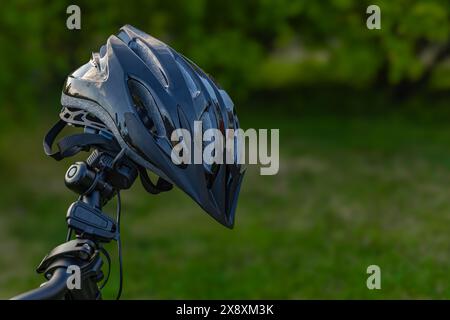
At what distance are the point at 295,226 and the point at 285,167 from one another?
270cm

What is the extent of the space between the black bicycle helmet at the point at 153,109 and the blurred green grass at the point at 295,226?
3438 millimetres

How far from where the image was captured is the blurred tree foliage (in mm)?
11547

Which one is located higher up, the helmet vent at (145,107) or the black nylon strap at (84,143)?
the helmet vent at (145,107)

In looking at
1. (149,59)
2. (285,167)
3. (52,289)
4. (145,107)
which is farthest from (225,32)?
(52,289)

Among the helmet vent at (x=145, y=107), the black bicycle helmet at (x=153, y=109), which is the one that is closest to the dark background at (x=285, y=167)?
the black bicycle helmet at (x=153, y=109)

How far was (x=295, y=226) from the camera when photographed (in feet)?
29.1

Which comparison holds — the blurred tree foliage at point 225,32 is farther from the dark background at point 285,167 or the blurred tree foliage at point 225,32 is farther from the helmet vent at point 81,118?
the helmet vent at point 81,118

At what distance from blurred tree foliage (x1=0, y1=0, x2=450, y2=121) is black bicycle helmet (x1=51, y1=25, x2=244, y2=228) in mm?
8693

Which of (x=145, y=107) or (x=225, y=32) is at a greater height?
(x=225, y=32)

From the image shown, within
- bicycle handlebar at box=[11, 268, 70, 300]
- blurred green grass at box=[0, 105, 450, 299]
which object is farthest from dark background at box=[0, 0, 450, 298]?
bicycle handlebar at box=[11, 268, 70, 300]

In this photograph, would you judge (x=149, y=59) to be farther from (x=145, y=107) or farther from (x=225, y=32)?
(x=225, y=32)

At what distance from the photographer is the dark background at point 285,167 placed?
7.27 meters

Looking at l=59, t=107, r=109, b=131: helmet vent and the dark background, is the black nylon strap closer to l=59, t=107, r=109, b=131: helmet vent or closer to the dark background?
l=59, t=107, r=109, b=131: helmet vent
